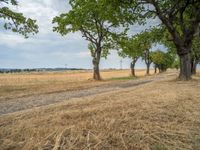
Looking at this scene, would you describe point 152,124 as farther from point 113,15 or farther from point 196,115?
point 113,15

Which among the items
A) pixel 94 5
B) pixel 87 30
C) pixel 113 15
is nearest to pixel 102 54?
pixel 87 30

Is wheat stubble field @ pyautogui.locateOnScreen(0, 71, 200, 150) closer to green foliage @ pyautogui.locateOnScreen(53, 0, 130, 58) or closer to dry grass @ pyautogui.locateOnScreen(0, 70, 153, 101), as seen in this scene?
dry grass @ pyautogui.locateOnScreen(0, 70, 153, 101)

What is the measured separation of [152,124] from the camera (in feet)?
22.3

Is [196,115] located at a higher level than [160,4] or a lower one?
lower

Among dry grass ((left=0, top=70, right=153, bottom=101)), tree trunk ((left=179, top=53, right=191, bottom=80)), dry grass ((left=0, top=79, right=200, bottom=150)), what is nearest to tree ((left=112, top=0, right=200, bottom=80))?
tree trunk ((left=179, top=53, right=191, bottom=80))

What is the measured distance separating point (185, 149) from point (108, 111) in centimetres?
310

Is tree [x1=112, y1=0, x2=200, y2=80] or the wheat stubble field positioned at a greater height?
tree [x1=112, y1=0, x2=200, y2=80]

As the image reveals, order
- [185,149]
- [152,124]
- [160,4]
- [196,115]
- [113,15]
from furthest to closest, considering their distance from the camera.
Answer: [113,15], [160,4], [196,115], [152,124], [185,149]

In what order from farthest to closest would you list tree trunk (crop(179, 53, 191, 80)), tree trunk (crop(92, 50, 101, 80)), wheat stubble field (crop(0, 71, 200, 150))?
1. tree trunk (crop(92, 50, 101, 80))
2. tree trunk (crop(179, 53, 191, 80))
3. wheat stubble field (crop(0, 71, 200, 150))

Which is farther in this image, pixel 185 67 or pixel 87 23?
pixel 87 23

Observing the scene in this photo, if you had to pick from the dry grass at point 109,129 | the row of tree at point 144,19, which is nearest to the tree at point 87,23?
the row of tree at point 144,19

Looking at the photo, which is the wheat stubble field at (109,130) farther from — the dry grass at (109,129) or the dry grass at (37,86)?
the dry grass at (37,86)

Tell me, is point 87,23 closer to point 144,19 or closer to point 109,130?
point 144,19

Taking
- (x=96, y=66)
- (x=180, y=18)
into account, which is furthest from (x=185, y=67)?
(x=96, y=66)
